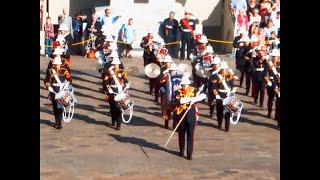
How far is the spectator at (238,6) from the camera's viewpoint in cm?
2926

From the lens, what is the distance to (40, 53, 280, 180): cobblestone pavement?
1562 cm

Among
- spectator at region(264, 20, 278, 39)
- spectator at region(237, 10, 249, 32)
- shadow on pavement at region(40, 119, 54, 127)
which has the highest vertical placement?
spectator at region(237, 10, 249, 32)

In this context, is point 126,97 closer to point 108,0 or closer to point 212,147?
point 212,147

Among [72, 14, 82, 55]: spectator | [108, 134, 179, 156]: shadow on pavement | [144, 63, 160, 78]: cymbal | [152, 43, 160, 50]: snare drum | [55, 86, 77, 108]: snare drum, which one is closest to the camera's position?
[108, 134, 179, 156]: shadow on pavement

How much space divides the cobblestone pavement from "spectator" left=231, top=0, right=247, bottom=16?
7.09 metres

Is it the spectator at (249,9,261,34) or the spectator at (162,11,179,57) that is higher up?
the spectator at (249,9,261,34)

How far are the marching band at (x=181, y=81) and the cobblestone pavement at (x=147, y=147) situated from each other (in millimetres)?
318

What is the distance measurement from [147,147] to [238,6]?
12.7m

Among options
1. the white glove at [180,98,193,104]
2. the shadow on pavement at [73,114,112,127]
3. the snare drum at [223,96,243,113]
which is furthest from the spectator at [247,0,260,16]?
the white glove at [180,98,193,104]

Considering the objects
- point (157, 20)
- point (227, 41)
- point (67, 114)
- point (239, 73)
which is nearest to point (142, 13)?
point (157, 20)

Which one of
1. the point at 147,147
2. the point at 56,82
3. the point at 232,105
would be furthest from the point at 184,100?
the point at 56,82

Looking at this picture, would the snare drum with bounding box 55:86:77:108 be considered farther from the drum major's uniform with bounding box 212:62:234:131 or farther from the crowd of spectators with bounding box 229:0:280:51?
the crowd of spectators with bounding box 229:0:280:51
